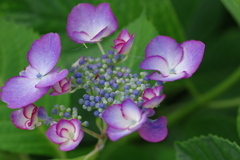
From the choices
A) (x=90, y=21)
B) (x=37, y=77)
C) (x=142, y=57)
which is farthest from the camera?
(x=142, y=57)

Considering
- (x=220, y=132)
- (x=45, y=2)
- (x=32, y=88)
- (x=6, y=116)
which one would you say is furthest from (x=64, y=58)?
(x=220, y=132)

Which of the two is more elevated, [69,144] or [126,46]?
[126,46]

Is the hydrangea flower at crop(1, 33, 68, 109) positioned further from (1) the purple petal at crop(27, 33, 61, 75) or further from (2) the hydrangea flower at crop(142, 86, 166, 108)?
(2) the hydrangea flower at crop(142, 86, 166, 108)

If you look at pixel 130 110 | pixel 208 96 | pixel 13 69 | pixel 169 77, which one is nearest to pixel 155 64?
pixel 169 77

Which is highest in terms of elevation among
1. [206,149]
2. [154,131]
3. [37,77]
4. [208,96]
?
[37,77]

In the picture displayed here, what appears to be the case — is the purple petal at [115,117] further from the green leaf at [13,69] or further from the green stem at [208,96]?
the green stem at [208,96]

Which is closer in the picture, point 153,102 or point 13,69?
point 153,102

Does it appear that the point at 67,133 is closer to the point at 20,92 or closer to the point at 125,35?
the point at 20,92

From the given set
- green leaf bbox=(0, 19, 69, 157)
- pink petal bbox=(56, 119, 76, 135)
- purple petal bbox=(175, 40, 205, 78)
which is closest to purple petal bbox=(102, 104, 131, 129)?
pink petal bbox=(56, 119, 76, 135)
